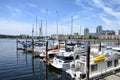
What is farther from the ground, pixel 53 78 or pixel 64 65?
pixel 64 65

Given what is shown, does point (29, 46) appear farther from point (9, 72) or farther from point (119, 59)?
point (119, 59)

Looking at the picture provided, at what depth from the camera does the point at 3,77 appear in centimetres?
2798

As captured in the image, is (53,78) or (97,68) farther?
(53,78)

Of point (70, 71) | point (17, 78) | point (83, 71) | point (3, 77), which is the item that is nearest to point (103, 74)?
point (83, 71)

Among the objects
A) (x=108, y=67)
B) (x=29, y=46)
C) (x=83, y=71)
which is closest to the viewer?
(x=83, y=71)

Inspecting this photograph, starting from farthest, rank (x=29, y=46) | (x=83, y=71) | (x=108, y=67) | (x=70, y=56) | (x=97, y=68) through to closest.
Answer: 1. (x=29, y=46)
2. (x=70, y=56)
3. (x=108, y=67)
4. (x=97, y=68)
5. (x=83, y=71)

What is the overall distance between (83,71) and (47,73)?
10.5 meters

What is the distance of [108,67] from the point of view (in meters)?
27.2

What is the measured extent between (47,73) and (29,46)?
130ft

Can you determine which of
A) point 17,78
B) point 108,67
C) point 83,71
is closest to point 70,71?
point 83,71

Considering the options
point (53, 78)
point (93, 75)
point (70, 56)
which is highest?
point (70, 56)

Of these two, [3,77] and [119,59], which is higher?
[119,59]

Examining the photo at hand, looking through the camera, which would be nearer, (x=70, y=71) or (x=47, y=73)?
(x=70, y=71)

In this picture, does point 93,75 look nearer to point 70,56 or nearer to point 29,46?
point 70,56
